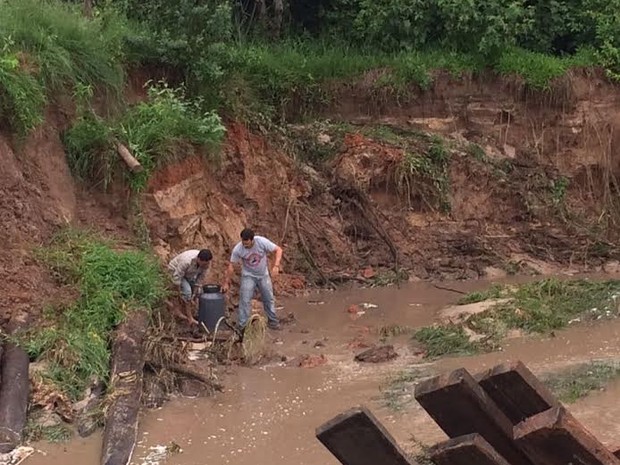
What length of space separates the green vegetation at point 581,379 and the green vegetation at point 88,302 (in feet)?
13.4

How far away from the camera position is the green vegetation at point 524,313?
9938mm

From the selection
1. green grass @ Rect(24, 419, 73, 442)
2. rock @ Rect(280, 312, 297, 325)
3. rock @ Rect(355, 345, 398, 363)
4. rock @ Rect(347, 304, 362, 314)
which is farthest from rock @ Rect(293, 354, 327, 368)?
green grass @ Rect(24, 419, 73, 442)

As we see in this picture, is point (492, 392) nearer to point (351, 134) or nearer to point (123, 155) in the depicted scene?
point (123, 155)

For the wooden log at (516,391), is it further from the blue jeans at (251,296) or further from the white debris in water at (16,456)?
the blue jeans at (251,296)

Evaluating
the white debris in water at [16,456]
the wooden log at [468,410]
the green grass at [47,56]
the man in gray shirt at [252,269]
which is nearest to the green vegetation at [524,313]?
the man in gray shirt at [252,269]

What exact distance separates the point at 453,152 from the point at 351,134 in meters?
1.84

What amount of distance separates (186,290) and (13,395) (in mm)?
3243

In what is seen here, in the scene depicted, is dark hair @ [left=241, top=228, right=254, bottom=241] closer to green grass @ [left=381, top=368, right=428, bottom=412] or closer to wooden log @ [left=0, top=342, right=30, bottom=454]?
green grass @ [left=381, top=368, right=428, bottom=412]

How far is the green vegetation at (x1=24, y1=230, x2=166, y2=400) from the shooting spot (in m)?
8.11

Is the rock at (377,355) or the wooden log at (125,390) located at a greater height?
the wooden log at (125,390)

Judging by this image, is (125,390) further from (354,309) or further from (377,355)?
(354,309)

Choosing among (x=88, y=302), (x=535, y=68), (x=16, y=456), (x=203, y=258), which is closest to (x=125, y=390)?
(x=16, y=456)

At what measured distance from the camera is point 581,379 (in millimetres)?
8414

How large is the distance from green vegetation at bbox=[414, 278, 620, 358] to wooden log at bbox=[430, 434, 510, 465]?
23.6 feet
